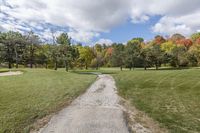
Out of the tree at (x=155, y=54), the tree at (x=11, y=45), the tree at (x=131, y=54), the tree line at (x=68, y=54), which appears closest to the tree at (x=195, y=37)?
the tree line at (x=68, y=54)

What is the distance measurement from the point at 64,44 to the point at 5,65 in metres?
24.3

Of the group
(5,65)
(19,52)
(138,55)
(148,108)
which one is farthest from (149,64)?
(148,108)

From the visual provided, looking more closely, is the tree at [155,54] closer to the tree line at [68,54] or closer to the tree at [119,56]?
the tree line at [68,54]

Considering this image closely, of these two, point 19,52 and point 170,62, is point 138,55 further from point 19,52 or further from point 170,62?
point 19,52

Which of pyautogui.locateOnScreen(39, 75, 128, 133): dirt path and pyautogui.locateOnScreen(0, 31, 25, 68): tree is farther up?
pyautogui.locateOnScreen(0, 31, 25, 68): tree

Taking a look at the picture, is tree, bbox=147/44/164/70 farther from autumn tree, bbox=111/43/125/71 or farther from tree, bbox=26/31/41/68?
tree, bbox=26/31/41/68

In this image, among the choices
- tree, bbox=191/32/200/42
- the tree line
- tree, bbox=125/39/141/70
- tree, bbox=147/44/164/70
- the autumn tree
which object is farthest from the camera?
tree, bbox=191/32/200/42

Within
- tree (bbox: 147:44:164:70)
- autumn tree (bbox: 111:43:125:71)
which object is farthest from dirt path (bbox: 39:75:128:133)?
tree (bbox: 147:44:164:70)

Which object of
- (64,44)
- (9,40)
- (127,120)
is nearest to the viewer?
(127,120)

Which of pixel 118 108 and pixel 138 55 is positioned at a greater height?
pixel 138 55

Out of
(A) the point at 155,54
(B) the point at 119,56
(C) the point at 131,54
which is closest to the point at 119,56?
(B) the point at 119,56

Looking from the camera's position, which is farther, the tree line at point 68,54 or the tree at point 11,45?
the tree at point 11,45

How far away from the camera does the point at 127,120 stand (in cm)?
894

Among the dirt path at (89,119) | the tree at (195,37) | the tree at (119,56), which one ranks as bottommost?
the dirt path at (89,119)
